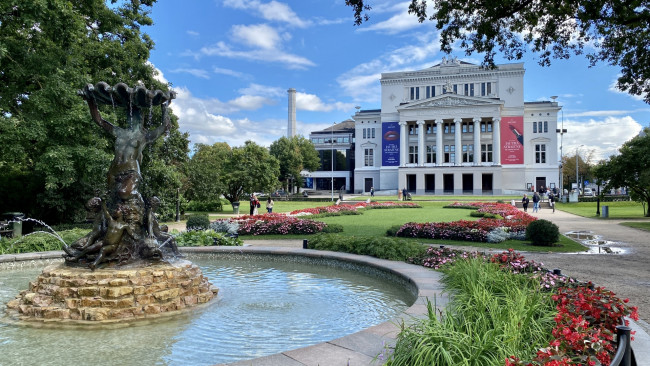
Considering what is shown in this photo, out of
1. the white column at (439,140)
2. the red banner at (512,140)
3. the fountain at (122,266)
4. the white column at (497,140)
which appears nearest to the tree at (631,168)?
the fountain at (122,266)

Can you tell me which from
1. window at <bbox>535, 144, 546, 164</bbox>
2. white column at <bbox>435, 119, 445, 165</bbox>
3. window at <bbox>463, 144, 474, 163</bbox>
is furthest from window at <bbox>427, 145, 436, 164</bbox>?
window at <bbox>535, 144, 546, 164</bbox>

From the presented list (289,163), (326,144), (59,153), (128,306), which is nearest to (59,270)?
(128,306)

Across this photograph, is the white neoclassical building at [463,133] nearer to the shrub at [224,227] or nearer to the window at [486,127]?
the window at [486,127]

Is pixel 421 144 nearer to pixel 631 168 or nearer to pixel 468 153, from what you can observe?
pixel 468 153

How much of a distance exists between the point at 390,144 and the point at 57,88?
225 feet

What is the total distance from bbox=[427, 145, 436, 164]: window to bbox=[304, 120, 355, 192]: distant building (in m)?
21.3

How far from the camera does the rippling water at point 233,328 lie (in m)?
5.30

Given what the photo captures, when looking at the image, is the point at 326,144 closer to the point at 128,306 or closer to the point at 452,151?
the point at 452,151

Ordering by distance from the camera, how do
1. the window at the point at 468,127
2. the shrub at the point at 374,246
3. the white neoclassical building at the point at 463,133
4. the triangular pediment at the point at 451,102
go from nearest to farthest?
1. the shrub at the point at 374,246
2. the triangular pediment at the point at 451,102
3. the white neoclassical building at the point at 463,133
4. the window at the point at 468,127

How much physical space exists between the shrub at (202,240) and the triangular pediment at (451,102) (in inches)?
2703

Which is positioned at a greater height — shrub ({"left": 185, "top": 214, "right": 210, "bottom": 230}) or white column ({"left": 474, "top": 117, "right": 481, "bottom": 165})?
white column ({"left": 474, "top": 117, "right": 481, "bottom": 165})

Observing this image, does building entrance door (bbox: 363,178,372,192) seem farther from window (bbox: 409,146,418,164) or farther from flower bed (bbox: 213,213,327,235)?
flower bed (bbox: 213,213,327,235)

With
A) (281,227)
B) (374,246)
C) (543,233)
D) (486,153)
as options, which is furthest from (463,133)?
(374,246)

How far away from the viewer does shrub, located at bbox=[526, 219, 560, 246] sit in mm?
15953
